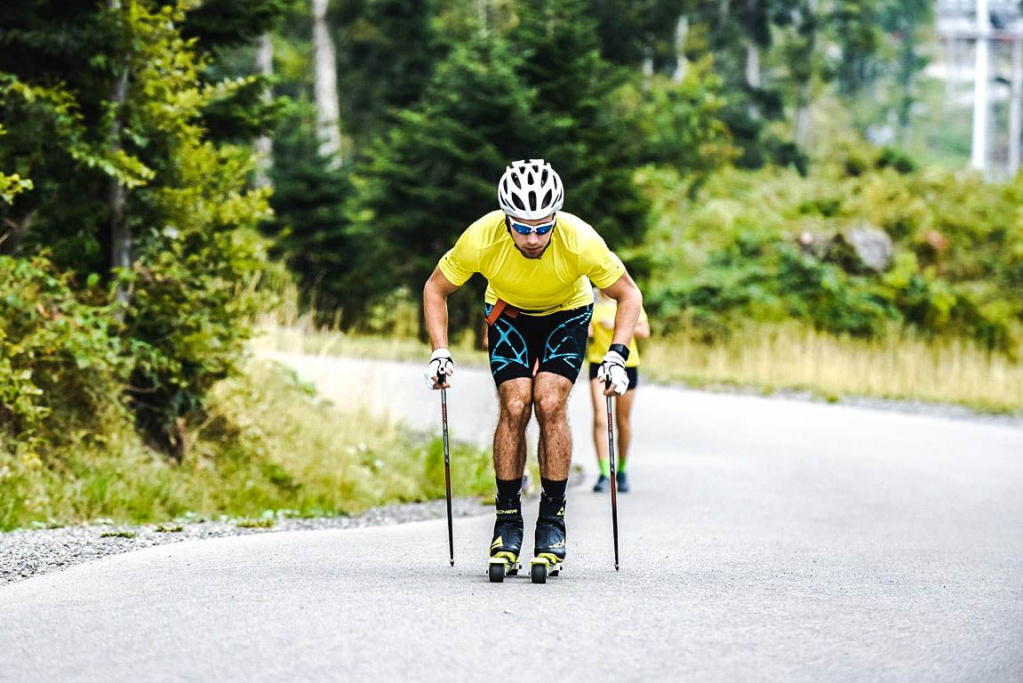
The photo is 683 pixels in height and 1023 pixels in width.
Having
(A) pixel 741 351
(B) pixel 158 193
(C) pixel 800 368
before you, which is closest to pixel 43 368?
(B) pixel 158 193

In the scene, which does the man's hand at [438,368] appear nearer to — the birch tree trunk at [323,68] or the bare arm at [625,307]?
the bare arm at [625,307]

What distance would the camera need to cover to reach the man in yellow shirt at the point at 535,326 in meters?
6.57

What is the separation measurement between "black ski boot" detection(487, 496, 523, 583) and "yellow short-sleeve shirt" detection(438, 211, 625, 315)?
97cm

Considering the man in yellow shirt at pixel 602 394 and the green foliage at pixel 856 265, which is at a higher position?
the green foliage at pixel 856 265

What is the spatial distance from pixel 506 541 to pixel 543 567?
249 mm

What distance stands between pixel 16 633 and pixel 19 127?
595 cm

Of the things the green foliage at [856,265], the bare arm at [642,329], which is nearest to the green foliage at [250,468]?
the bare arm at [642,329]

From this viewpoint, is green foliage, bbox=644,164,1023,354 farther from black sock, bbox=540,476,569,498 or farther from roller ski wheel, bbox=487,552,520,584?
roller ski wheel, bbox=487,552,520,584

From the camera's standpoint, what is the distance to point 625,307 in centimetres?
685

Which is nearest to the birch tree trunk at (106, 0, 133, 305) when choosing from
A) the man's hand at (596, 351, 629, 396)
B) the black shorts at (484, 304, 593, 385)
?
the black shorts at (484, 304, 593, 385)

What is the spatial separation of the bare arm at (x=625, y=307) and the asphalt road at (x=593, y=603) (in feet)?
3.78

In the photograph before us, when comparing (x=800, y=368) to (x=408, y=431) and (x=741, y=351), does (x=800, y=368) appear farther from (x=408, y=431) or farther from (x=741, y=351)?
(x=408, y=431)

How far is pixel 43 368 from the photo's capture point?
1022 centimetres

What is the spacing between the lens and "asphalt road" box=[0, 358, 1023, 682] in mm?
4797
